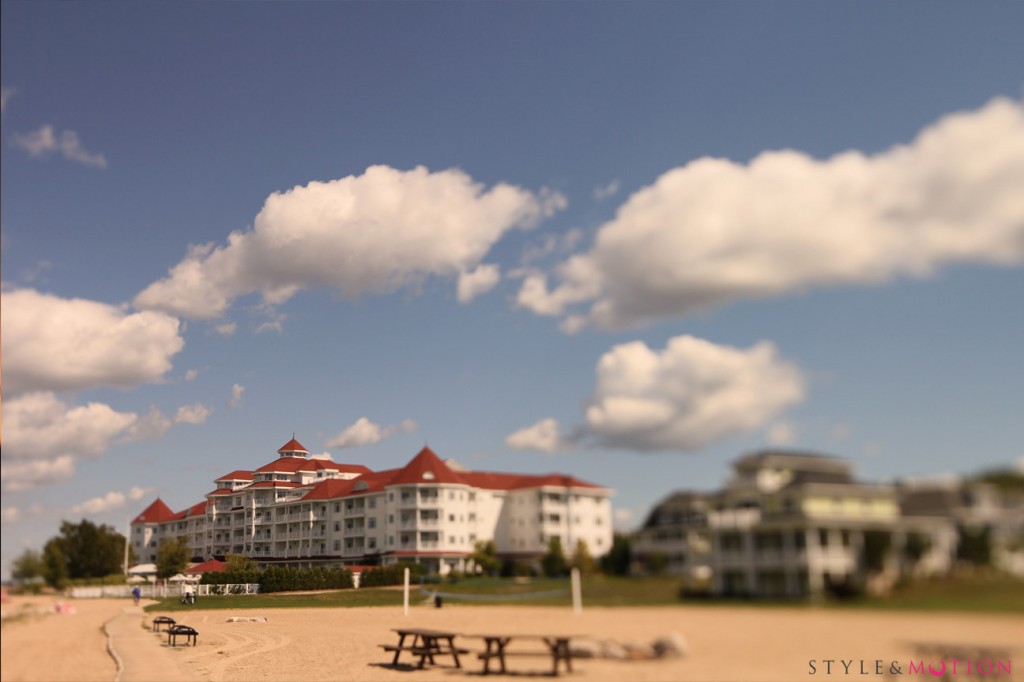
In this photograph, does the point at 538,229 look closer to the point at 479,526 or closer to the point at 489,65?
the point at 489,65

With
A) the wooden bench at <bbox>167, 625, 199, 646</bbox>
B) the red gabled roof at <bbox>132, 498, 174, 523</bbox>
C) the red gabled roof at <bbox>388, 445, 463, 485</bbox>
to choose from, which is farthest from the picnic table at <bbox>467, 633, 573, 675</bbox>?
the red gabled roof at <bbox>132, 498, 174, 523</bbox>

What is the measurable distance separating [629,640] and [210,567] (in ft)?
28.4

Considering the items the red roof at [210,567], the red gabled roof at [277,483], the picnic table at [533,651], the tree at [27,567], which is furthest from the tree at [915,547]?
the tree at [27,567]

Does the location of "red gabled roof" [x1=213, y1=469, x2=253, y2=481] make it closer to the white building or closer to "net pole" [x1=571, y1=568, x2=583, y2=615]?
"net pole" [x1=571, y1=568, x2=583, y2=615]

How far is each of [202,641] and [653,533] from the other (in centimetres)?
1020

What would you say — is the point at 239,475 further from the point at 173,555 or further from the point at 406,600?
the point at 406,600

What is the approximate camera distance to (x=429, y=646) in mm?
12164

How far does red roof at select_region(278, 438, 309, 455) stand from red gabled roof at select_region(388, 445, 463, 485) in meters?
2.36

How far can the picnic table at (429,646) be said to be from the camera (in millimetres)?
11570

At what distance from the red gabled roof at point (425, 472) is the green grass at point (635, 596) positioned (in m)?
1.33

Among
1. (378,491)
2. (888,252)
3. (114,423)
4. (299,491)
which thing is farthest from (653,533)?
(114,423)

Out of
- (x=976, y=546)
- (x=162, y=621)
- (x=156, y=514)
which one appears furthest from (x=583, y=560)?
(x=162, y=621)

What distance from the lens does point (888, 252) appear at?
812 centimetres

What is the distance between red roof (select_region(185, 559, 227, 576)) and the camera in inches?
567
